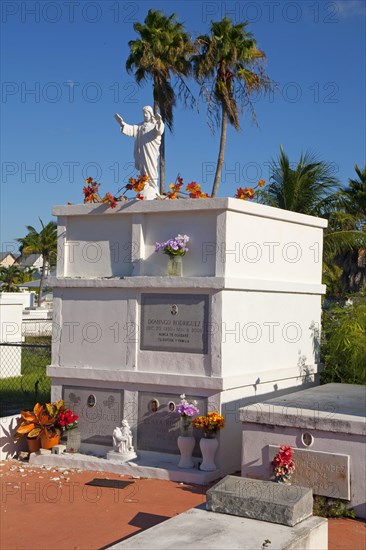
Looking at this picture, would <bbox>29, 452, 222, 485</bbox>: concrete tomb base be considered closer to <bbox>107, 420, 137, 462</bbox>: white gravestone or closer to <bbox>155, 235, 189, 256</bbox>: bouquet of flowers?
<bbox>107, 420, 137, 462</bbox>: white gravestone

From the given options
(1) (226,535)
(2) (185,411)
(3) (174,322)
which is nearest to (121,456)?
(2) (185,411)

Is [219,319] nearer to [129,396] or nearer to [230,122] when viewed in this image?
[129,396]

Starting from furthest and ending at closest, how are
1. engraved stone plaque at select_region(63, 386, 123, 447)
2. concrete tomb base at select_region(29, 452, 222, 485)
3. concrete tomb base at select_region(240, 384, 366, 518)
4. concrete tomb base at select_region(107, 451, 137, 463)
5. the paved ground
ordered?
engraved stone plaque at select_region(63, 386, 123, 447) → concrete tomb base at select_region(107, 451, 137, 463) → concrete tomb base at select_region(29, 452, 222, 485) → concrete tomb base at select_region(240, 384, 366, 518) → the paved ground

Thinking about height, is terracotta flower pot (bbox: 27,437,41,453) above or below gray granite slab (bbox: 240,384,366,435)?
below

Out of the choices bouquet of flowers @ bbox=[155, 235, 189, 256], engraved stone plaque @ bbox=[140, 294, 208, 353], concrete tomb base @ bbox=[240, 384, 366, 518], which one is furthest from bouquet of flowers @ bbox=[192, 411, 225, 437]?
bouquet of flowers @ bbox=[155, 235, 189, 256]

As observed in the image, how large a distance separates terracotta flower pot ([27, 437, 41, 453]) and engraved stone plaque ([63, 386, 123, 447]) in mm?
687

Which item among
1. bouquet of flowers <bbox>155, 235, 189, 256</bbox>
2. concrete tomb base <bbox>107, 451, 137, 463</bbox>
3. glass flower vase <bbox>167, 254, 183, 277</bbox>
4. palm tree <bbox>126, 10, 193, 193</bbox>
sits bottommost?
concrete tomb base <bbox>107, 451, 137, 463</bbox>

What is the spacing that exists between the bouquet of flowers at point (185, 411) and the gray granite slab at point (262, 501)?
2.65 meters

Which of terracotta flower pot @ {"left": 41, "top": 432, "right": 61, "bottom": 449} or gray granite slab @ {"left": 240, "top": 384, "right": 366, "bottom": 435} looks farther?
terracotta flower pot @ {"left": 41, "top": 432, "right": 61, "bottom": 449}

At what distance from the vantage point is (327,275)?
19.2m

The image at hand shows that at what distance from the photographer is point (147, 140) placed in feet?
39.3

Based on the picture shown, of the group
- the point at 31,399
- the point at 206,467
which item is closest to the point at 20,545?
the point at 206,467

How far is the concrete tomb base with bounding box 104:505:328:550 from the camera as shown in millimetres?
6527

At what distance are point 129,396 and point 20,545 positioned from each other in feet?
12.3
